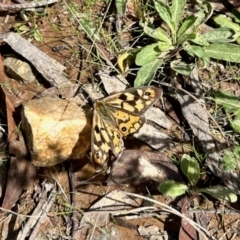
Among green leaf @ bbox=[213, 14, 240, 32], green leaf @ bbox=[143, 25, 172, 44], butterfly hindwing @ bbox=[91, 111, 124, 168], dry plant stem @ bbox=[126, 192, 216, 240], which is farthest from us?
green leaf @ bbox=[213, 14, 240, 32]

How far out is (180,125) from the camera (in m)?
3.15

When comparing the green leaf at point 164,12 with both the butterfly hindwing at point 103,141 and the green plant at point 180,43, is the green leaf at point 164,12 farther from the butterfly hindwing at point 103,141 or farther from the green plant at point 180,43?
the butterfly hindwing at point 103,141

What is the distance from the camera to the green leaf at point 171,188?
2846mm

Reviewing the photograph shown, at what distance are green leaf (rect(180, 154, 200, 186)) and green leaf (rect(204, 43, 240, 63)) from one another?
0.69m

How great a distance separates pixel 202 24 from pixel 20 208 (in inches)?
64.2

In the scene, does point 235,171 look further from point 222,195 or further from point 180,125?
point 180,125

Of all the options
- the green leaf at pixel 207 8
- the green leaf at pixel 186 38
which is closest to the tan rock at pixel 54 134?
the green leaf at pixel 186 38

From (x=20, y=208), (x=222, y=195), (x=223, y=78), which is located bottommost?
(x=20, y=208)

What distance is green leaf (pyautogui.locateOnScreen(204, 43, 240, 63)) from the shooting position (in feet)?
10.6

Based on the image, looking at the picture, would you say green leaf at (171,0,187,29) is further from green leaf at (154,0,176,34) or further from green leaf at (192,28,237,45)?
green leaf at (192,28,237,45)

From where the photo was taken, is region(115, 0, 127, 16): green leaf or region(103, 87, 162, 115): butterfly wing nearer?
region(103, 87, 162, 115): butterfly wing

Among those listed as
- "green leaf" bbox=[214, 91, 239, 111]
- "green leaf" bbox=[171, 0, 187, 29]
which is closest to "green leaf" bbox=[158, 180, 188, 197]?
"green leaf" bbox=[214, 91, 239, 111]

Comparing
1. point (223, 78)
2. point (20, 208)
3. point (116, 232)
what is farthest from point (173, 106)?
point (20, 208)

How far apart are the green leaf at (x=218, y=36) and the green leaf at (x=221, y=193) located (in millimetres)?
936
